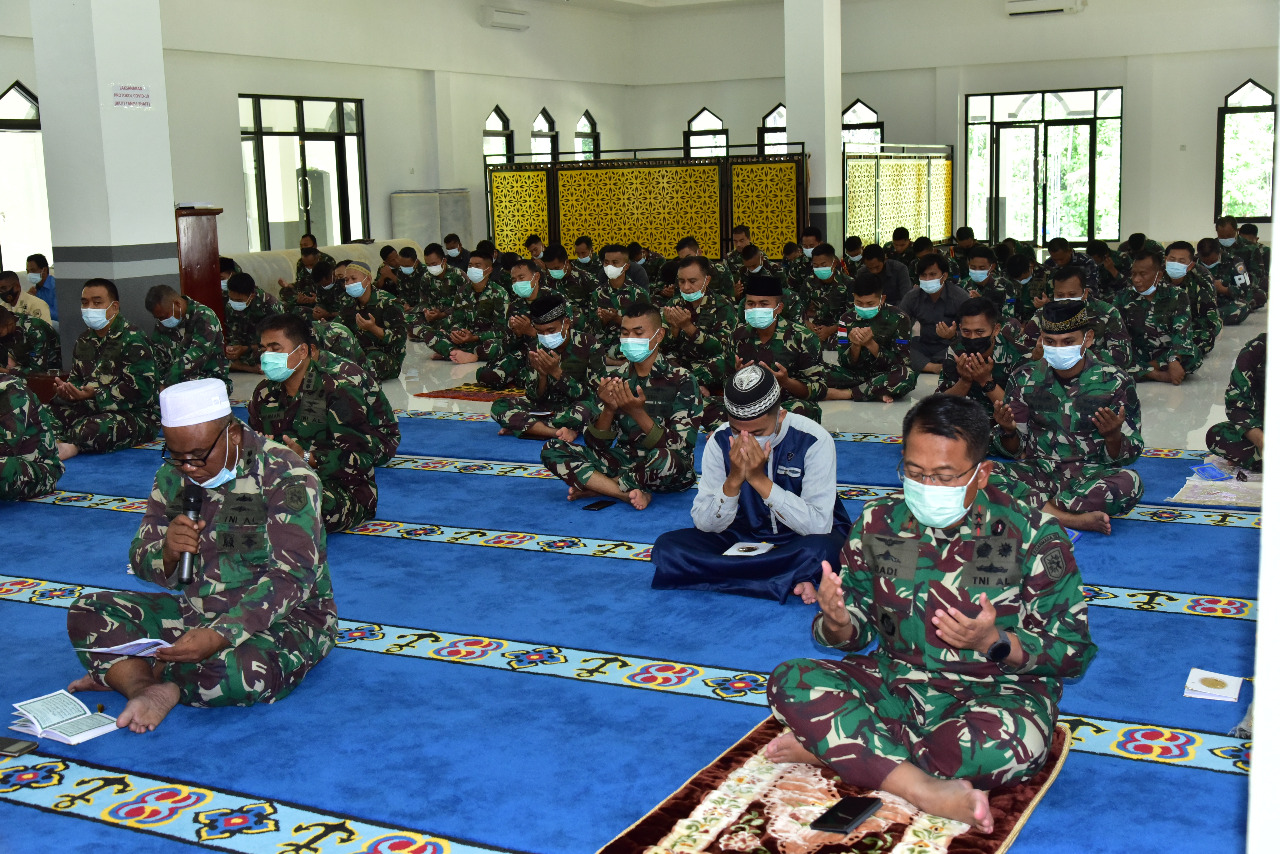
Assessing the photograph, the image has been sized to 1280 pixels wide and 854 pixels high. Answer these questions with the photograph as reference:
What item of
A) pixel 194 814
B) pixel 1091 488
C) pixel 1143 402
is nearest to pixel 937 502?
pixel 194 814

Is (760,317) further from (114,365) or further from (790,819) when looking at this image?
(790,819)

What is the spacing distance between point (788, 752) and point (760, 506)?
1469 mm

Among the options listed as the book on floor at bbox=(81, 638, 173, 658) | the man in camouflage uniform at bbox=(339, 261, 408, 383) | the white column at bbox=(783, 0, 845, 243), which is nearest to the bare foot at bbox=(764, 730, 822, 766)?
the book on floor at bbox=(81, 638, 173, 658)

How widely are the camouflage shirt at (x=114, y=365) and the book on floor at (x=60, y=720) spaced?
3910 millimetres

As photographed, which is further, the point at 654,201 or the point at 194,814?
the point at 654,201

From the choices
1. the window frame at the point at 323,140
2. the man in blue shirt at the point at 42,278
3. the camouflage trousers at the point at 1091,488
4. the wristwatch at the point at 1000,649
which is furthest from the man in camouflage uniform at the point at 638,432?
the window frame at the point at 323,140

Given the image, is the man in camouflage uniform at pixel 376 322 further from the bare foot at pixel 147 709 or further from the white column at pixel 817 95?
the bare foot at pixel 147 709

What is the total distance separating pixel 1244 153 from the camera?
16141 millimetres

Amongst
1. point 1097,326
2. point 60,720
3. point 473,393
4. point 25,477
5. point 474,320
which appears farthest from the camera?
point 474,320

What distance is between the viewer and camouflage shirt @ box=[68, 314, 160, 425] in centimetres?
705

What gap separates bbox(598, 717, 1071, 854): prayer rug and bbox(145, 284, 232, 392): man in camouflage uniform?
5414mm

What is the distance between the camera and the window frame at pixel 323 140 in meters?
14.0

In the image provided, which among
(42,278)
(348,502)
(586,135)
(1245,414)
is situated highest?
(586,135)

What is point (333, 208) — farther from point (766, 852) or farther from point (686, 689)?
point (766, 852)
